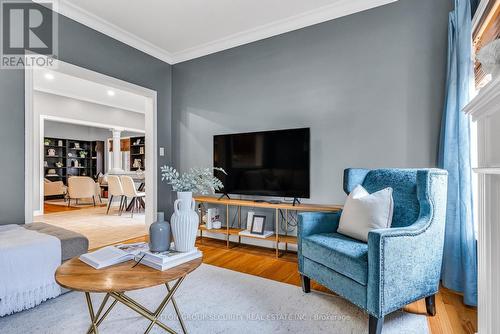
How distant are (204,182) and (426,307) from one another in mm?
1743

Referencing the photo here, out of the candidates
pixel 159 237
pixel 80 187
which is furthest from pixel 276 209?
pixel 80 187

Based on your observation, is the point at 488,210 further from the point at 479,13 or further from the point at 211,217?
the point at 211,217

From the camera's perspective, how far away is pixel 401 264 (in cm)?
150

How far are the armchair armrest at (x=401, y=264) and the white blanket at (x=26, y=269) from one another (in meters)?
2.17

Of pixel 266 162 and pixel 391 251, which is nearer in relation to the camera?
pixel 391 251

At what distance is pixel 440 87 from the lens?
2.32 meters

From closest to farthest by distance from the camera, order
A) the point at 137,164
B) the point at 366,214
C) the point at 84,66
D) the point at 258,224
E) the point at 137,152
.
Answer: the point at 366,214
the point at 84,66
the point at 258,224
the point at 137,164
the point at 137,152

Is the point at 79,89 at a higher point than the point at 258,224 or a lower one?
higher

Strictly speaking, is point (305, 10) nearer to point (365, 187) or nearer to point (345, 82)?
point (345, 82)

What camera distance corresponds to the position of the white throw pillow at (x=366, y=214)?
5.94ft

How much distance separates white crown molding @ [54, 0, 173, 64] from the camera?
2734 millimetres

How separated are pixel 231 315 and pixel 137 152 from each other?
8.28m

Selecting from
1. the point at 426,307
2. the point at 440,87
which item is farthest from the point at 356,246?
the point at 440,87

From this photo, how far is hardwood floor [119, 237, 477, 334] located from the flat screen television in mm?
700
